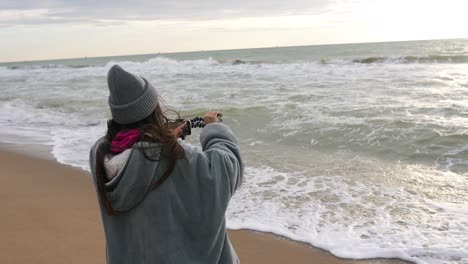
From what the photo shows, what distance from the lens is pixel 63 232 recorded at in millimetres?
3875

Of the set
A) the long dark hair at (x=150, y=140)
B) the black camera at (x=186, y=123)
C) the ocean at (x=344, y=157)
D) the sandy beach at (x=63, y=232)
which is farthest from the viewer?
the ocean at (x=344, y=157)

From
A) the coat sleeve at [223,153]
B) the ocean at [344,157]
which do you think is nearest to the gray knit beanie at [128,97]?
the coat sleeve at [223,153]

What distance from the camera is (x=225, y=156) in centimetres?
133

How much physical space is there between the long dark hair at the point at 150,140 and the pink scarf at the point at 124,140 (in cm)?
2

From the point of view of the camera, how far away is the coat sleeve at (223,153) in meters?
1.31

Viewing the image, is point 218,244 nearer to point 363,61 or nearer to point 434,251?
point 434,251

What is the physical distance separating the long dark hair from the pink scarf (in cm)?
2

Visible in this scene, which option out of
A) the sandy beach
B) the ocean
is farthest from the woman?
the ocean

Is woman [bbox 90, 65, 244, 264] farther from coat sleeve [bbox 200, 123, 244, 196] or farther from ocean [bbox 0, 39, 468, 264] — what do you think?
ocean [bbox 0, 39, 468, 264]

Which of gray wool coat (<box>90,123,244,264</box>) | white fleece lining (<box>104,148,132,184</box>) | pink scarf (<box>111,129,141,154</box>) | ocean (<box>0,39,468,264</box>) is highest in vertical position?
pink scarf (<box>111,129,141,154</box>)

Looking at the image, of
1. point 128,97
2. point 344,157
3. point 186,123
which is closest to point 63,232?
point 186,123

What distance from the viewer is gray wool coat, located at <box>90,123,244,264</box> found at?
123cm

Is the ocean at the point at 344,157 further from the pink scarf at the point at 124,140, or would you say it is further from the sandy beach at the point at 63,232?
the pink scarf at the point at 124,140

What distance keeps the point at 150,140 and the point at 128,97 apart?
15cm
